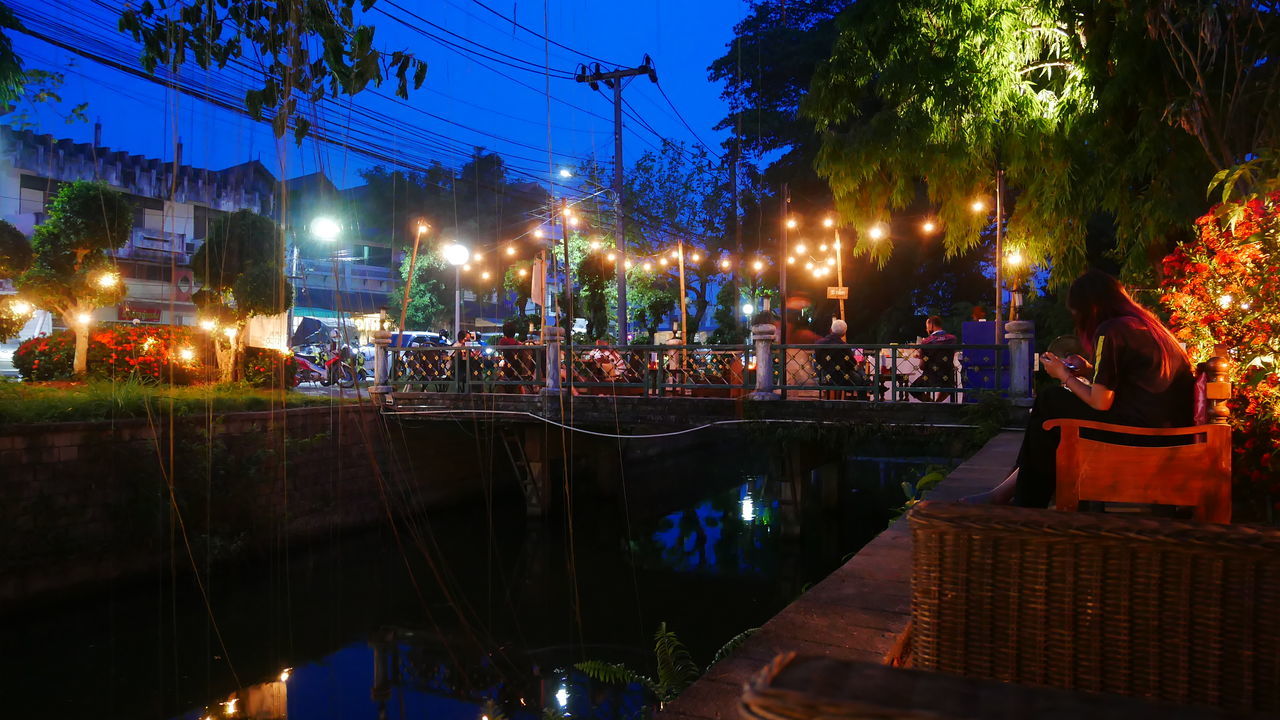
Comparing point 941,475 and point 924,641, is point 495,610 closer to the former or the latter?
point 941,475

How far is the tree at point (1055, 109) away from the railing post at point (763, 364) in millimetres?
2705

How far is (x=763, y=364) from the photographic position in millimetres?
12039

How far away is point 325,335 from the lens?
30.0 metres

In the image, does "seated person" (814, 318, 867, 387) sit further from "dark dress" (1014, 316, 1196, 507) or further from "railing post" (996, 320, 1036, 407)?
"dark dress" (1014, 316, 1196, 507)

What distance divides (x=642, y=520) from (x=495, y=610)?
18.9 feet

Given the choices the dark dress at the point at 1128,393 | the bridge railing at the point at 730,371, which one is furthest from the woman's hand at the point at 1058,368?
the bridge railing at the point at 730,371

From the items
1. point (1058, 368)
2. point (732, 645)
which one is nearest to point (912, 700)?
point (1058, 368)

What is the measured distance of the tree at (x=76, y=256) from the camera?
12656 millimetres

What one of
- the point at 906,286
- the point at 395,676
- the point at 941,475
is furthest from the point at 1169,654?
the point at 906,286

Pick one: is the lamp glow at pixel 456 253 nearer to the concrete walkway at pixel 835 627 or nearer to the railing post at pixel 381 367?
the railing post at pixel 381 367

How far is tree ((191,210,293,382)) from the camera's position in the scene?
48.5ft

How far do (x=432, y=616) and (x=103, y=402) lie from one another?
5.00 meters

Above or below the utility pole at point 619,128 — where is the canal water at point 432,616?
below

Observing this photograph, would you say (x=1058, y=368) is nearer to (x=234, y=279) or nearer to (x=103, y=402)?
(x=103, y=402)
